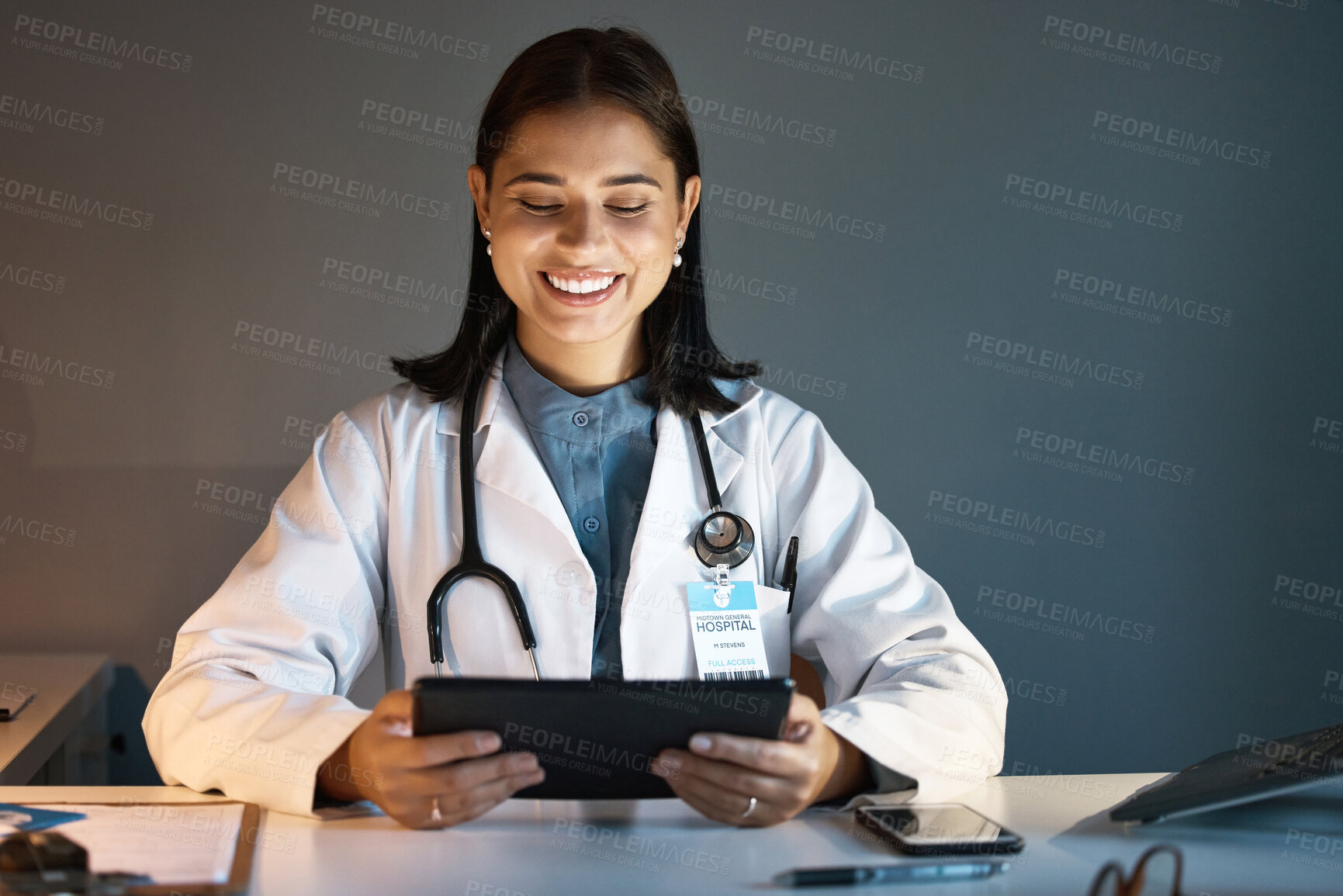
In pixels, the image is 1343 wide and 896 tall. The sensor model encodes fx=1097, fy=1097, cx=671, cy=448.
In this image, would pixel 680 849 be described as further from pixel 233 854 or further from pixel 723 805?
pixel 233 854

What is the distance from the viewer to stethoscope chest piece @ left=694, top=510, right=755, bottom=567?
1459mm

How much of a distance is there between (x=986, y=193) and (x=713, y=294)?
0.68 meters

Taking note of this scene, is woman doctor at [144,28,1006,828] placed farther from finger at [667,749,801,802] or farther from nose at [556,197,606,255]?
finger at [667,749,801,802]

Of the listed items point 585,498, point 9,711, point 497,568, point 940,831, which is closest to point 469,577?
point 497,568

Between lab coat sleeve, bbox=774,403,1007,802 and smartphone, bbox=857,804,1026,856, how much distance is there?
8 centimetres

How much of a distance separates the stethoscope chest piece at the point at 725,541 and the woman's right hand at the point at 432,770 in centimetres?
51

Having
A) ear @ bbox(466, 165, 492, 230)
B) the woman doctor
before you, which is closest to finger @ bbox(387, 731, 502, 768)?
the woman doctor

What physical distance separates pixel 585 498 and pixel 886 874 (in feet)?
2.44

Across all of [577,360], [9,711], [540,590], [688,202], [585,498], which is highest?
[688,202]

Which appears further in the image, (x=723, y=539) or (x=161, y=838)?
(x=723, y=539)

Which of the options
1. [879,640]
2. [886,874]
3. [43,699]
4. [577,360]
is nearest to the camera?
[886,874]

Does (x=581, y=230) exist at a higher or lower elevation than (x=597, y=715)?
higher

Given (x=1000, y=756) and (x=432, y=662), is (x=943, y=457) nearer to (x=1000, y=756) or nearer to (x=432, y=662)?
(x=1000, y=756)

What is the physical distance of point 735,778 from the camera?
102 centimetres
